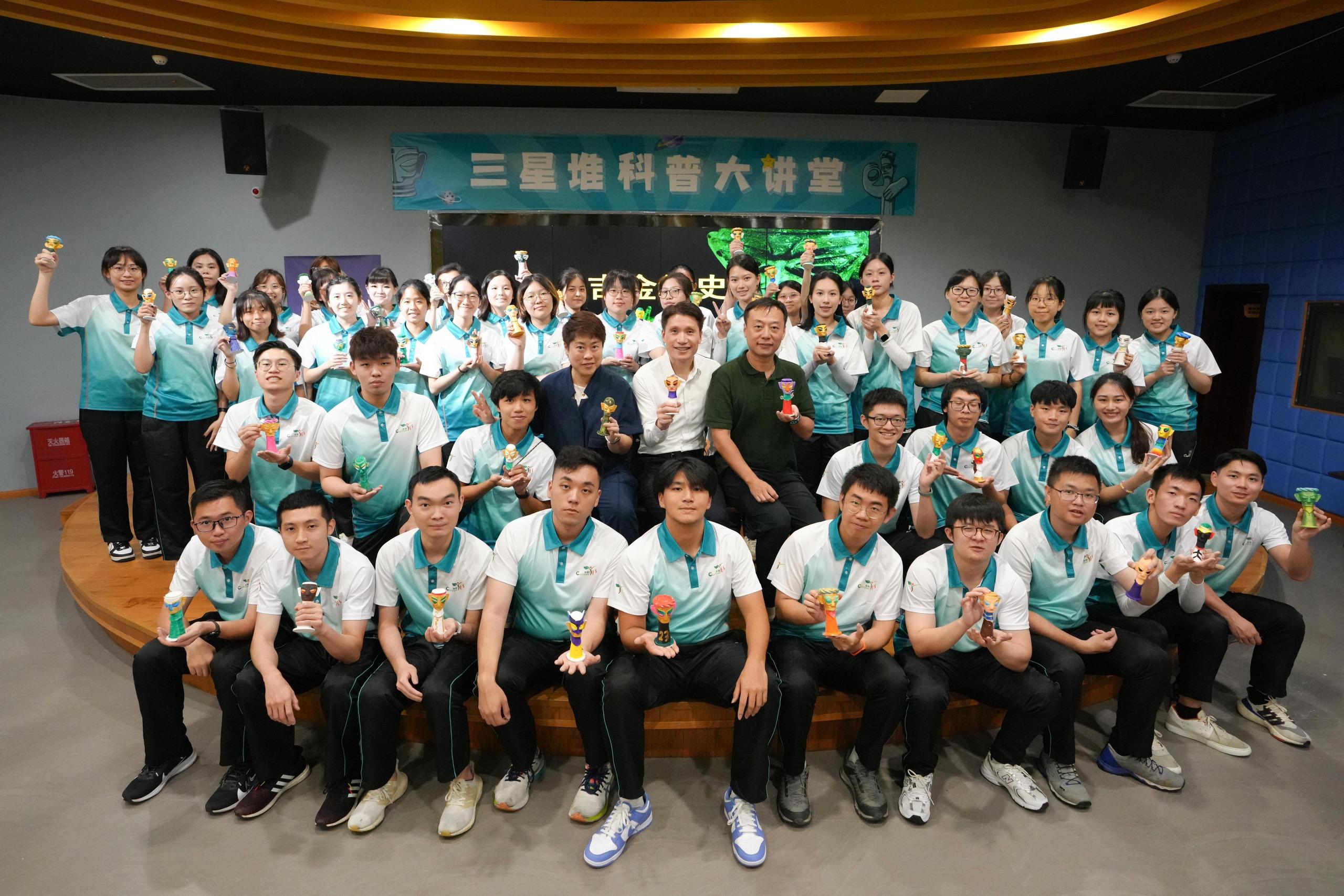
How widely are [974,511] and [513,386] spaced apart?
192cm

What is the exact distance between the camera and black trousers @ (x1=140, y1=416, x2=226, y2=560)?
405 centimetres

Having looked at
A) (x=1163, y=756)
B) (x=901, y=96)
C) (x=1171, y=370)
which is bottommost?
(x=1163, y=756)

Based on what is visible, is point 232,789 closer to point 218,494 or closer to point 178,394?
point 218,494

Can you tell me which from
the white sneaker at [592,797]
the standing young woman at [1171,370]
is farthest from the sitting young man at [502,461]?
the standing young woman at [1171,370]

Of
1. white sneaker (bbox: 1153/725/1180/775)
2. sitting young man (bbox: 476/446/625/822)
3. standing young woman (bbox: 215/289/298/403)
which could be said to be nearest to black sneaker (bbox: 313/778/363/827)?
sitting young man (bbox: 476/446/625/822)

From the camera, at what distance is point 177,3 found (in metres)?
4.34

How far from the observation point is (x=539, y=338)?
432 cm

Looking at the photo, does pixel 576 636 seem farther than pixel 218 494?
No

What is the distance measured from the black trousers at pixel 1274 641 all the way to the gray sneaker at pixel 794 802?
7.07ft

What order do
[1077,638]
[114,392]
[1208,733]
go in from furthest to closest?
[114,392], [1208,733], [1077,638]

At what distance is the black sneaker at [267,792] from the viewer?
265cm

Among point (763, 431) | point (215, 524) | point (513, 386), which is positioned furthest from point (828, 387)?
point (215, 524)

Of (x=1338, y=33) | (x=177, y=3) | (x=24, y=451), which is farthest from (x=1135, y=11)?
(x=24, y=451)

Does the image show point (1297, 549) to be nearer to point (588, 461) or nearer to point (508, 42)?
point (588, 461)
